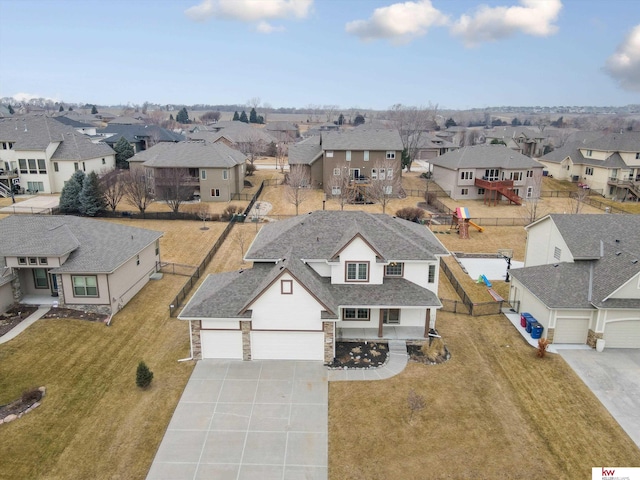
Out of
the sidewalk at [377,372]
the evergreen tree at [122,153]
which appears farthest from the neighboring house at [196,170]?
the sidewalk at [377,372]

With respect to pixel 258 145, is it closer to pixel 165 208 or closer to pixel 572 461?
pixel 165 208

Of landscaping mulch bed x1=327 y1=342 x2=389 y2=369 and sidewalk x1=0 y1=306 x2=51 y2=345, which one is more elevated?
sidewalk x1=0 y1=306 x2=51 y2=345

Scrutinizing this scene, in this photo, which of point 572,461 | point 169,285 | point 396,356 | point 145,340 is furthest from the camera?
point 169,285

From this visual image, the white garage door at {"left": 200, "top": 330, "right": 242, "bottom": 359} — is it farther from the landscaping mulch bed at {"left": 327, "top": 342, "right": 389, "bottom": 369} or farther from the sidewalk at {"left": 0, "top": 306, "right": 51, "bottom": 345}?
the sidewalk at {"left": 0, "top": 306, "right": 51, "bottom": 345}

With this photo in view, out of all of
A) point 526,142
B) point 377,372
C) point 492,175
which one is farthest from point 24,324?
point 526,142

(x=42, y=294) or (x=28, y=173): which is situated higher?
(x=28, y=173)

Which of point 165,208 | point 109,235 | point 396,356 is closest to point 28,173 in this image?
point 165,208

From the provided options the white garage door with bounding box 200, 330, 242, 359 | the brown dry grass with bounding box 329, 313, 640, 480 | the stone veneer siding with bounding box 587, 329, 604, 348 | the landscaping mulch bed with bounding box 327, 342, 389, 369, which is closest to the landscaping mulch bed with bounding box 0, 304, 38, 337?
the white garage door with bounding box 200, 330, 242, 359
